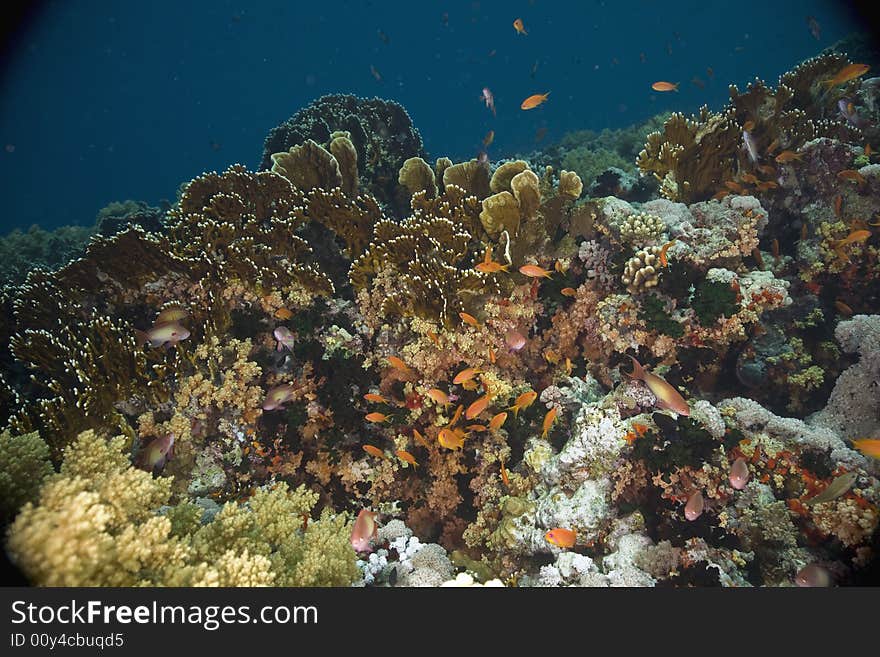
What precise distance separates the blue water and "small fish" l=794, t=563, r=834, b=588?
6602cm

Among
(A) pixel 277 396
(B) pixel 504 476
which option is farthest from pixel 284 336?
(B) pixel 504 476

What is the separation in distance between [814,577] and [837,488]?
2.44 feet

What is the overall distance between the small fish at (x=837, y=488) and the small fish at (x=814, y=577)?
0.55 m

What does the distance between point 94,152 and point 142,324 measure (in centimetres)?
12810

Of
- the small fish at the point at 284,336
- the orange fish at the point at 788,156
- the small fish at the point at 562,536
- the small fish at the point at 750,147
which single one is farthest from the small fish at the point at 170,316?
the orange fish at the point at 788,156

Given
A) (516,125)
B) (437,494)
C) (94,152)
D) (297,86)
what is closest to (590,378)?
(437,494)

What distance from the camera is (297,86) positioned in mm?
123375

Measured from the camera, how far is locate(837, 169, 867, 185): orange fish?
5.71 m

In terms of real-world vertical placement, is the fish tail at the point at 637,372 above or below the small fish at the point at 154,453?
above

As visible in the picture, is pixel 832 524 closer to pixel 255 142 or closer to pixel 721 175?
pixel 721 175

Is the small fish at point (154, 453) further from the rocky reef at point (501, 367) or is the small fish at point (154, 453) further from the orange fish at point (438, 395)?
the orange fish at point (438, 395)

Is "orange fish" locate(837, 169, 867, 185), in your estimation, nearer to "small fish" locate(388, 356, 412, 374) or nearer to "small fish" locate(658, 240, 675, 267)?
"small fish" locate(658, 240, 675, 267)

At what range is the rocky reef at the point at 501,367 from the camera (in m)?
3.96

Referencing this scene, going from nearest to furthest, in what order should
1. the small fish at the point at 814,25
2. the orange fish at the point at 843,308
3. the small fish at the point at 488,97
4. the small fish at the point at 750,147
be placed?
1. the orange fish at the point at 843,308
2. the small fish at the point at 750,147
3. the small fish at the point at 488,97
4. the small fish at the point at 814,25
